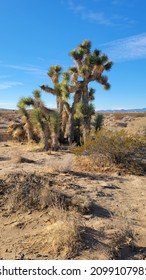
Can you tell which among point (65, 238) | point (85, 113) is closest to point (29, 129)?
point (85, 113)

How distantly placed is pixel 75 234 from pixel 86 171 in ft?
17.5

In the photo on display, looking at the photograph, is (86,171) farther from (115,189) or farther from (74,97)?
(74,97)

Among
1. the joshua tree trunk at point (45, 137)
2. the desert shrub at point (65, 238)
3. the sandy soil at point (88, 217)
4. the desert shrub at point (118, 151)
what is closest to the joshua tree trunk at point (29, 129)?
the joshua tree trunk at point (45, 137)

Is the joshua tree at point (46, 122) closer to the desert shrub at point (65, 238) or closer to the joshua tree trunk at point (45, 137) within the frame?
the joshua tree trunk at point (45, 137)

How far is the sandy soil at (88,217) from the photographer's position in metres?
4.87

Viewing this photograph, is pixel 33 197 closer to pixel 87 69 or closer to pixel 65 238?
pixel 65 238

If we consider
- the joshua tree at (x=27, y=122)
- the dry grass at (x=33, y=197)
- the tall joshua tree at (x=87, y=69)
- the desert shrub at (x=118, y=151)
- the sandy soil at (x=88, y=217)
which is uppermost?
the tall joshua tree at (x=87, y=69)

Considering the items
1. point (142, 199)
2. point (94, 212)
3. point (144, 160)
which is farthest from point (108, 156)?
point (94, 212)

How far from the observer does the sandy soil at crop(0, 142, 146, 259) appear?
487cm

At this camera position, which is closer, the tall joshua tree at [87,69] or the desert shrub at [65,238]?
the desert shrub at [65,238]

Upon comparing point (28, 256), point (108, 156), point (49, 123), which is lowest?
point (28, 256)

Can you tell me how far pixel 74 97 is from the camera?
1748 centimetres

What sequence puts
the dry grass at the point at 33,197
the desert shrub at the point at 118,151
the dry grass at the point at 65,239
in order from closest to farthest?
1. the dry grass at the point at 65,239
2. the dry grass at the point at 33,197
3. the desert shrub at the point at 118,151

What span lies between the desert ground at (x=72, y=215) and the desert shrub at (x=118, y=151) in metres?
0.74
